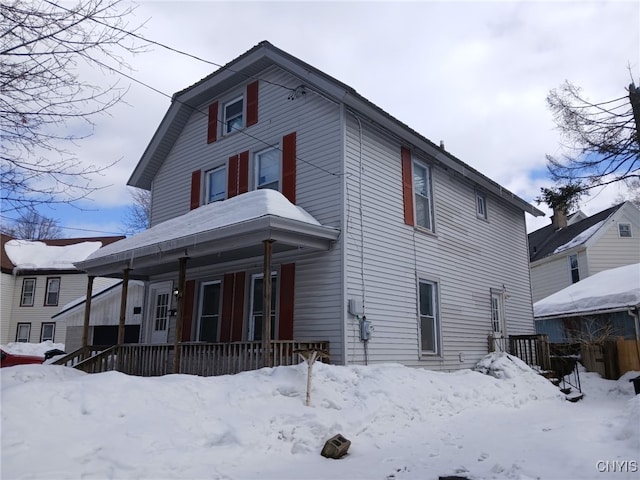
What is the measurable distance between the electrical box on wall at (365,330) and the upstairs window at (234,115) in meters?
6.48

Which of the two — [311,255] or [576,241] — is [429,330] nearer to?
[311,255]

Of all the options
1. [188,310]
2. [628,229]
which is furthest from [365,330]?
[628,229]

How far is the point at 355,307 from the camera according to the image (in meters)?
10.0

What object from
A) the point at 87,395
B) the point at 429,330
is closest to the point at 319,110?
the point at 429,330

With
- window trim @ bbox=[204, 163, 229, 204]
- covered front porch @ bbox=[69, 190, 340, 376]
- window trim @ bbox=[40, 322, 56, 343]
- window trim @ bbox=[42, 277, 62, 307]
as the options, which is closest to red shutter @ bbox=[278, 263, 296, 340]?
covered front porch @ bbox=[69, 190, 340, 376]

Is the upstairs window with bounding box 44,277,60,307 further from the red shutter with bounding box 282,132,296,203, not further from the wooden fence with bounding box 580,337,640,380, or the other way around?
the wooden fence with bounding box 580,337,640,380

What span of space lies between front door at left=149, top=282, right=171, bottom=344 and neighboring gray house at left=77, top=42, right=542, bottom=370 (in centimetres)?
4

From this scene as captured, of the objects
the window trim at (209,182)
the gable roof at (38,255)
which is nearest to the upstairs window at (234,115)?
the window trim at (209,182)

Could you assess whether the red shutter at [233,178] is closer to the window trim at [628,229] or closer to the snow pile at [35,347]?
the snow pile at [35,347]

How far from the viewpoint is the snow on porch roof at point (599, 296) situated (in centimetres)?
1898

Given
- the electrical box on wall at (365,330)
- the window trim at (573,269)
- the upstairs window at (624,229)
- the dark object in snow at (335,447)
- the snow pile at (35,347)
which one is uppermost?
the upstairs window at (624,229)

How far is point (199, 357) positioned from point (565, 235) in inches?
1017

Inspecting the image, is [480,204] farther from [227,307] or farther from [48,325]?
[48,325]

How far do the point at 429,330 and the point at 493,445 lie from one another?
236 inches
